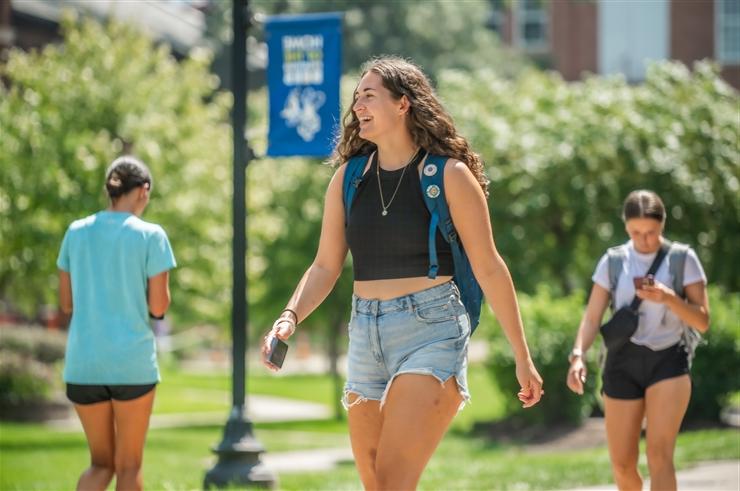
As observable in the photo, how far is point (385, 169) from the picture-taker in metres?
4.73

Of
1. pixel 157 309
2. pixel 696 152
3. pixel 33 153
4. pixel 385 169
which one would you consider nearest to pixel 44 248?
pixel 33 153

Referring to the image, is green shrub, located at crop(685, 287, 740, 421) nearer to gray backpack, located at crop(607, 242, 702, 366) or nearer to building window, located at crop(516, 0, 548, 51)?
gray backpack, located at crop(607, 242, 702, 366)

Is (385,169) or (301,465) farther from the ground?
(385,169)

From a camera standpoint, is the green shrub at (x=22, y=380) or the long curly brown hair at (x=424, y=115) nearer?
the long curly brown hair at (x=424, y=115)

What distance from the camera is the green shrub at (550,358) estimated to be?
15789mm

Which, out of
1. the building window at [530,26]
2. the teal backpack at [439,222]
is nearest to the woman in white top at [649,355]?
the teal backpack at [439,222]

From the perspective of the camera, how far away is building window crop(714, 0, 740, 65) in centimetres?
4462

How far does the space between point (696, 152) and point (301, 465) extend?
23.3ft

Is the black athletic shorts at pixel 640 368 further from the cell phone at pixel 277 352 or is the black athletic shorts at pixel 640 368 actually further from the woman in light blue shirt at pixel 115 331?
the cell phone at pixel 277 352

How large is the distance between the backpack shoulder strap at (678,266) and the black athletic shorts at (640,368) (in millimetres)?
297

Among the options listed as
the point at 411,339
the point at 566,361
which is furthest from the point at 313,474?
the point at 411,339

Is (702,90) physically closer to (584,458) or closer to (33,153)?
(584,458)

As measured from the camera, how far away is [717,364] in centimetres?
1466

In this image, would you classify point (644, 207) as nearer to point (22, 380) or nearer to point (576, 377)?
point (576, 377)
